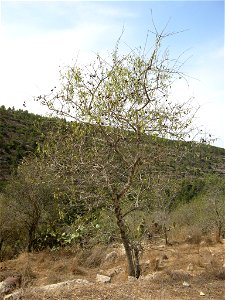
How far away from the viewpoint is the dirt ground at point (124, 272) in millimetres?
8047

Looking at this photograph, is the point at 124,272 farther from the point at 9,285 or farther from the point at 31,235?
the point at 31,235

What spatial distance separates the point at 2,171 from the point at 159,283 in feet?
74.4

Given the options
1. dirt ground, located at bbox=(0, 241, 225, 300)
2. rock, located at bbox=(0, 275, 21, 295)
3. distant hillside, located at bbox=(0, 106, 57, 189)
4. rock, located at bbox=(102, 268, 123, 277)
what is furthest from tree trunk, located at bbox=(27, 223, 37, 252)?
rock, located at bbox=(0, 275, 21, 295)

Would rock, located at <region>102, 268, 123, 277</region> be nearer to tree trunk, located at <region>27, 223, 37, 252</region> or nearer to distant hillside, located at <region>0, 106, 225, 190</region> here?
tree trunk, located at <region>27, 223, 37, 252</region>

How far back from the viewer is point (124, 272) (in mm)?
14508

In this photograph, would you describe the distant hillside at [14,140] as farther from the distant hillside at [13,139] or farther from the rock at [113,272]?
the rock at [113,272]

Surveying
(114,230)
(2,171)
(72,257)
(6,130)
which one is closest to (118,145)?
(114,230)

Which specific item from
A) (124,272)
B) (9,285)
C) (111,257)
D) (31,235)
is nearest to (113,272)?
(124,272)

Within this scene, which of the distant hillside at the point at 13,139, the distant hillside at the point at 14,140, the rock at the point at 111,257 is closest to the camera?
the rock at the point at 111,257

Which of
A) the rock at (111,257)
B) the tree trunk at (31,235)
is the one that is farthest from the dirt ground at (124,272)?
the tree trunk at (31,235)

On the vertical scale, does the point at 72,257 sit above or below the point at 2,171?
below

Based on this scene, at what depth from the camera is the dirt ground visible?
8.05 m

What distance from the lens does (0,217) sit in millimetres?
21062

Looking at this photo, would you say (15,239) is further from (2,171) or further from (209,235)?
(209,235)
